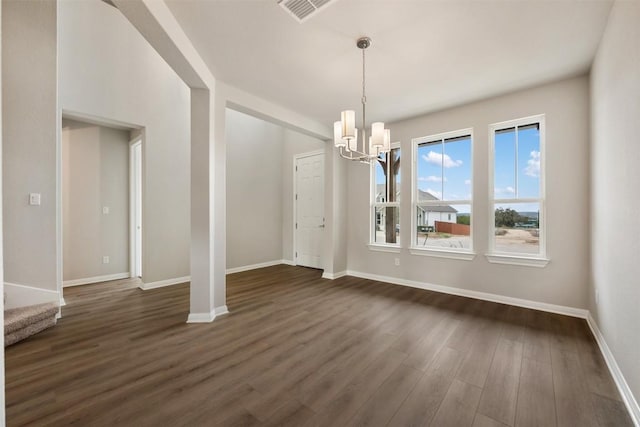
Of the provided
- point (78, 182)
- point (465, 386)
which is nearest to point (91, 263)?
point (78, 182)

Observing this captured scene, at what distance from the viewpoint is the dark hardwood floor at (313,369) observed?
178cm

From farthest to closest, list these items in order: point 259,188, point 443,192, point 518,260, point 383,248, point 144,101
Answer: point 259,188
point 383,248
point 144,101
point 443,192
point 518,260

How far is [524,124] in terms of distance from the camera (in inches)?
141

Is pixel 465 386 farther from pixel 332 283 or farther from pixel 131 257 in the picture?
pixel 131 257

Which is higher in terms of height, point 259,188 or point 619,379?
point 259,188

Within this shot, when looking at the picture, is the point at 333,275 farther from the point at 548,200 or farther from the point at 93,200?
the point at 93,200

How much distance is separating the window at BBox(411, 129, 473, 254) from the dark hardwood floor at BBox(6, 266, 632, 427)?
107 cm

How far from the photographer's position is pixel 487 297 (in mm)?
3756

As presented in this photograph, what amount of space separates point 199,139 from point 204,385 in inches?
93.8

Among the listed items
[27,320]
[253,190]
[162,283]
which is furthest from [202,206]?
[253,190]

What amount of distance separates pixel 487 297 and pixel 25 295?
547cm

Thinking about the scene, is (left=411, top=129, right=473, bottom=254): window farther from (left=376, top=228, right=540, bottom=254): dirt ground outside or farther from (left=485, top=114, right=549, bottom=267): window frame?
(left=485, top=114, right=549, bottom=267): window frame

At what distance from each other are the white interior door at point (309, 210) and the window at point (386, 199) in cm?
123

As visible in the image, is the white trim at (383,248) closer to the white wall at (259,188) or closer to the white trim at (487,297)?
the white trim at (487,297)
